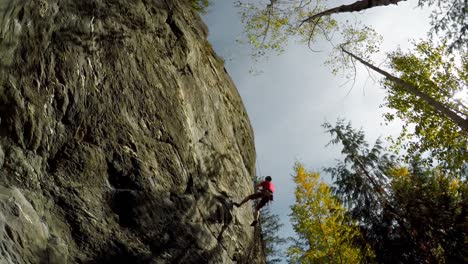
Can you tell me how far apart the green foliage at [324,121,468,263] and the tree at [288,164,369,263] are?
4.21m

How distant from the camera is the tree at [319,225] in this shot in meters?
19.1

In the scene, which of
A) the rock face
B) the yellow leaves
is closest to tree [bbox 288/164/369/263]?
the yellow leaves

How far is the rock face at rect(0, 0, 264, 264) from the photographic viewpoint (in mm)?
6664

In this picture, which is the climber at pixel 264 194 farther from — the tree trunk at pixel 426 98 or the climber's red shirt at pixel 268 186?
the tree trunk at pixel 426 98

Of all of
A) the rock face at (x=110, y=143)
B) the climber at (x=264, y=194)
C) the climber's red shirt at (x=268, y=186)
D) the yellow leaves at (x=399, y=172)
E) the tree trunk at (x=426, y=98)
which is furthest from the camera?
the yellow leaves at (x=399, y=172)

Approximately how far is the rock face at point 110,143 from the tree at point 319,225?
8392 millimetres

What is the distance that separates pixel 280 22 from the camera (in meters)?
15.6

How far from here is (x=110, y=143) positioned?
8289 mm

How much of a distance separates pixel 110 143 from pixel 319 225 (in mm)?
14572

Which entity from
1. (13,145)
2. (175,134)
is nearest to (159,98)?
(175,134)

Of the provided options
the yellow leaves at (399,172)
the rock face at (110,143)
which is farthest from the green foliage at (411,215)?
the rock face at (110,143)

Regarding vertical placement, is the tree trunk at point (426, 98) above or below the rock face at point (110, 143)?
above

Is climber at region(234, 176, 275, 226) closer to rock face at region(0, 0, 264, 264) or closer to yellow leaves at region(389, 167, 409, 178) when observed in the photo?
rock face at region(0, 0, 264, 264)

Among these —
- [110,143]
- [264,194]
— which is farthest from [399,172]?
[110,143]
